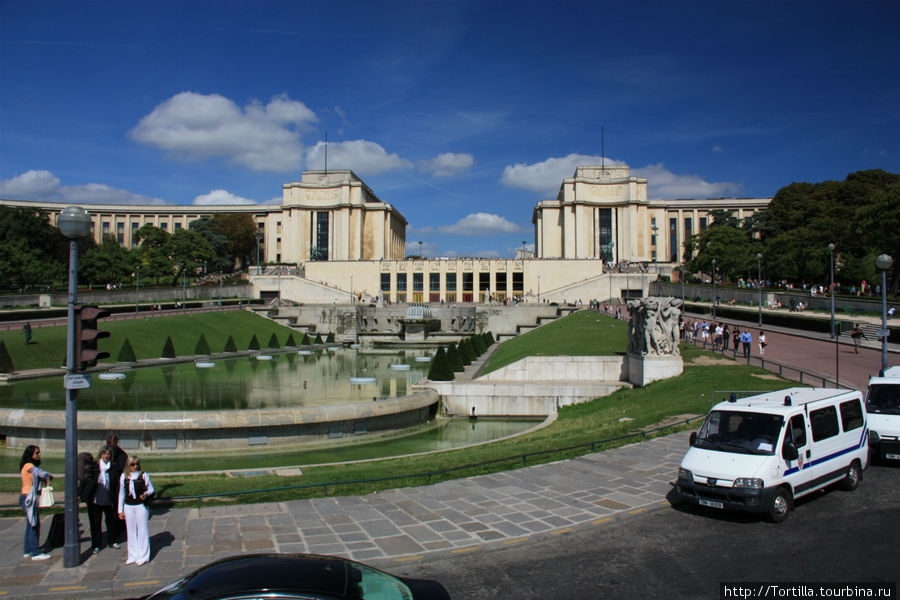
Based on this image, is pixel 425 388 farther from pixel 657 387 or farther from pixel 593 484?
pixel 593 484

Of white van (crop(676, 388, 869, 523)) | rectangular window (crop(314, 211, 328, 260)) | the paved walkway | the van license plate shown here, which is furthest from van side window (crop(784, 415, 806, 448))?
rectangular window (crop(314, 211, 328, 260))

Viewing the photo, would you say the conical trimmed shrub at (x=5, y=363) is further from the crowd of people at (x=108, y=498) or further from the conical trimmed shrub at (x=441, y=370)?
the crowd of people at (x=108, y=498)

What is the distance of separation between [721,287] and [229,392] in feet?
183

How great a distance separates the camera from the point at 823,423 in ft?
35.1

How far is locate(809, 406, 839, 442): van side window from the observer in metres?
10.5

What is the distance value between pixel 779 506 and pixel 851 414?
9.84ft

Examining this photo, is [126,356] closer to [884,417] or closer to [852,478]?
[852,478]

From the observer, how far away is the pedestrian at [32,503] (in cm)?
850

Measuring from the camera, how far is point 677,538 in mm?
9211

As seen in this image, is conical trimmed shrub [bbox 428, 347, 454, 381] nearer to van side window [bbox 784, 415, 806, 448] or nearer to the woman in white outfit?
van side window [bbox 784, 415, 806, 448]

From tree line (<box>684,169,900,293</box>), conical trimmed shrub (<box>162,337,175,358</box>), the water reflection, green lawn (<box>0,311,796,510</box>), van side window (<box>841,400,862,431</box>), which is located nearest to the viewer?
van side window (<box>841,400,862,431</box>)

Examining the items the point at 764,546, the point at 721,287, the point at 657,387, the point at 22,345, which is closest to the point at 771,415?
the point at 764,546

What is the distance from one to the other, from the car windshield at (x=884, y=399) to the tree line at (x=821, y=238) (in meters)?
35.2

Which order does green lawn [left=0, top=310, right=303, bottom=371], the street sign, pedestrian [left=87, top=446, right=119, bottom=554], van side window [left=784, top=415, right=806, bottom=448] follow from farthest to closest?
green lawn [left=0, top=310, right=303, bottom=371] → van side window [left=784, top=415, right=806, bottom=448] → pedestrian [left=87, top=446, right=119, bottom=554] → the street sign
